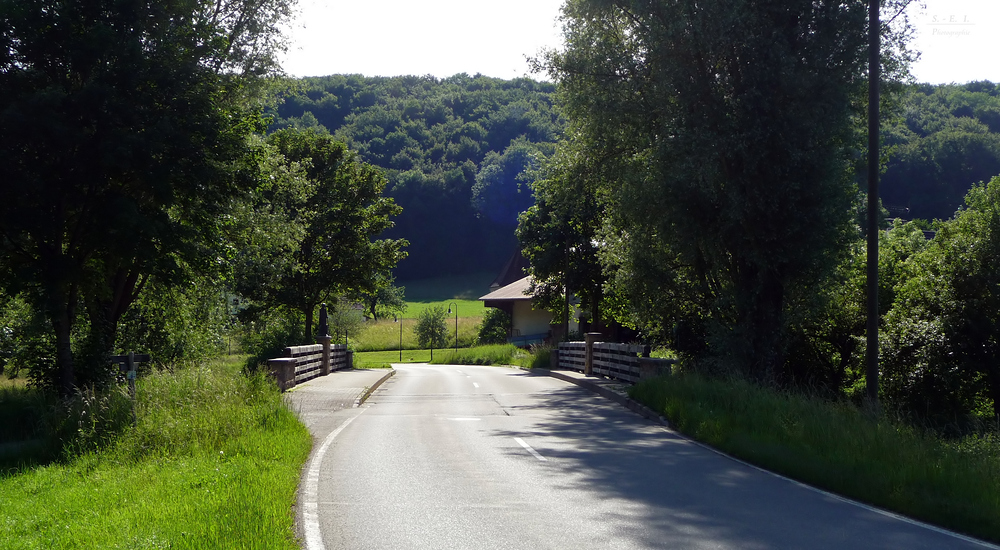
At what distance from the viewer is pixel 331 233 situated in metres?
42.9

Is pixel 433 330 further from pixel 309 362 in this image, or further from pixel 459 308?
pixel 309 362

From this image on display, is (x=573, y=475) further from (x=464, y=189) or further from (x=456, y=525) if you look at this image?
(x=464, y=189)

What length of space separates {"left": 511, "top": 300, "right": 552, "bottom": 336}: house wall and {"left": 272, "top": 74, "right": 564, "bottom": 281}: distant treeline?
52419mm

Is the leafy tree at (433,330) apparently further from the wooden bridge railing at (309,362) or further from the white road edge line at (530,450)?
the white road edge line at (530,450)

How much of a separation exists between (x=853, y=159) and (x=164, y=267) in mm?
16973

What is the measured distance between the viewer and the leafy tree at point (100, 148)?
15.8 meters

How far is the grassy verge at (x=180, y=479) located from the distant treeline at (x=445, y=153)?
100 meters

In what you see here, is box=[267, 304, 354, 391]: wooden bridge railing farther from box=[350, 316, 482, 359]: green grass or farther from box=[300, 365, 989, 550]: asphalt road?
box=[350, 316, 482, 359]: green grass

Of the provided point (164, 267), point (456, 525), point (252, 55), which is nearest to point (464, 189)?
point (252, 55)

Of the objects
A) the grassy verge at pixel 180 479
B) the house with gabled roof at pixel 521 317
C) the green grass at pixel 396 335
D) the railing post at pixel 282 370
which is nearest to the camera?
the grassy verge at pixel 180 479

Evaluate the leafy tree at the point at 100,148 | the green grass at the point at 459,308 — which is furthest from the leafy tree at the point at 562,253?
the green grass at the point at 459,308

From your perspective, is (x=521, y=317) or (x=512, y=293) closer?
(x=512, y=293)

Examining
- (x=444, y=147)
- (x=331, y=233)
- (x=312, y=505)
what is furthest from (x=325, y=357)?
(x=444, y=147)

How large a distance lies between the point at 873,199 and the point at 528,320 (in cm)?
4754
